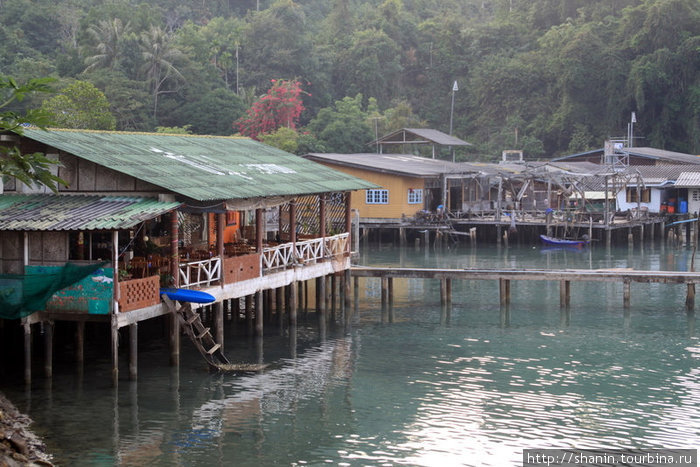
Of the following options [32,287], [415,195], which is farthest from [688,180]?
[32,287]

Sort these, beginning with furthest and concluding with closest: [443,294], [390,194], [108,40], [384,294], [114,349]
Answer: [108,40] < [390,194] < [443,294] < [384,294] < [114,349]

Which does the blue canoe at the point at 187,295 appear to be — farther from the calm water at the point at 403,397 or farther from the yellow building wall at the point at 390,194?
the yellow building wall at the point at 390,194

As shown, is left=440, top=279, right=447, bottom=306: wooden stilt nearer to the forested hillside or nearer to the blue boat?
the blue boat

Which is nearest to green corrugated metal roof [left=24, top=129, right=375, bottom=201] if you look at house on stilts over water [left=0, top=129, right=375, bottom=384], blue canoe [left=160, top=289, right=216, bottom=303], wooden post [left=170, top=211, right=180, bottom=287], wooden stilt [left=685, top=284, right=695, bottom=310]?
house on stilts over water [left=0, top=129, right=375, bottom=384]

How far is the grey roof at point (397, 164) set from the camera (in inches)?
2137

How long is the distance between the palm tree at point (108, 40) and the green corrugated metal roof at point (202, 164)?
39050mm

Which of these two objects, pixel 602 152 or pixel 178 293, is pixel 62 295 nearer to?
pixel 178 293

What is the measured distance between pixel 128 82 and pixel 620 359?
155 feet

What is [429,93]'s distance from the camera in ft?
311

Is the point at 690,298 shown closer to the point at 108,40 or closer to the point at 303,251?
the point at 303,251

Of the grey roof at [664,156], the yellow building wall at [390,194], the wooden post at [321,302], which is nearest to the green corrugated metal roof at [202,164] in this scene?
the wooden post at [321,302]

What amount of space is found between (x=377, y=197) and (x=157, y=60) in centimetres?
2312

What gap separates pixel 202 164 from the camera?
26906 millimetres

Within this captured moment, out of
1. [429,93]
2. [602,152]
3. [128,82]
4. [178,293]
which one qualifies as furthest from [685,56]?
[178,293]
